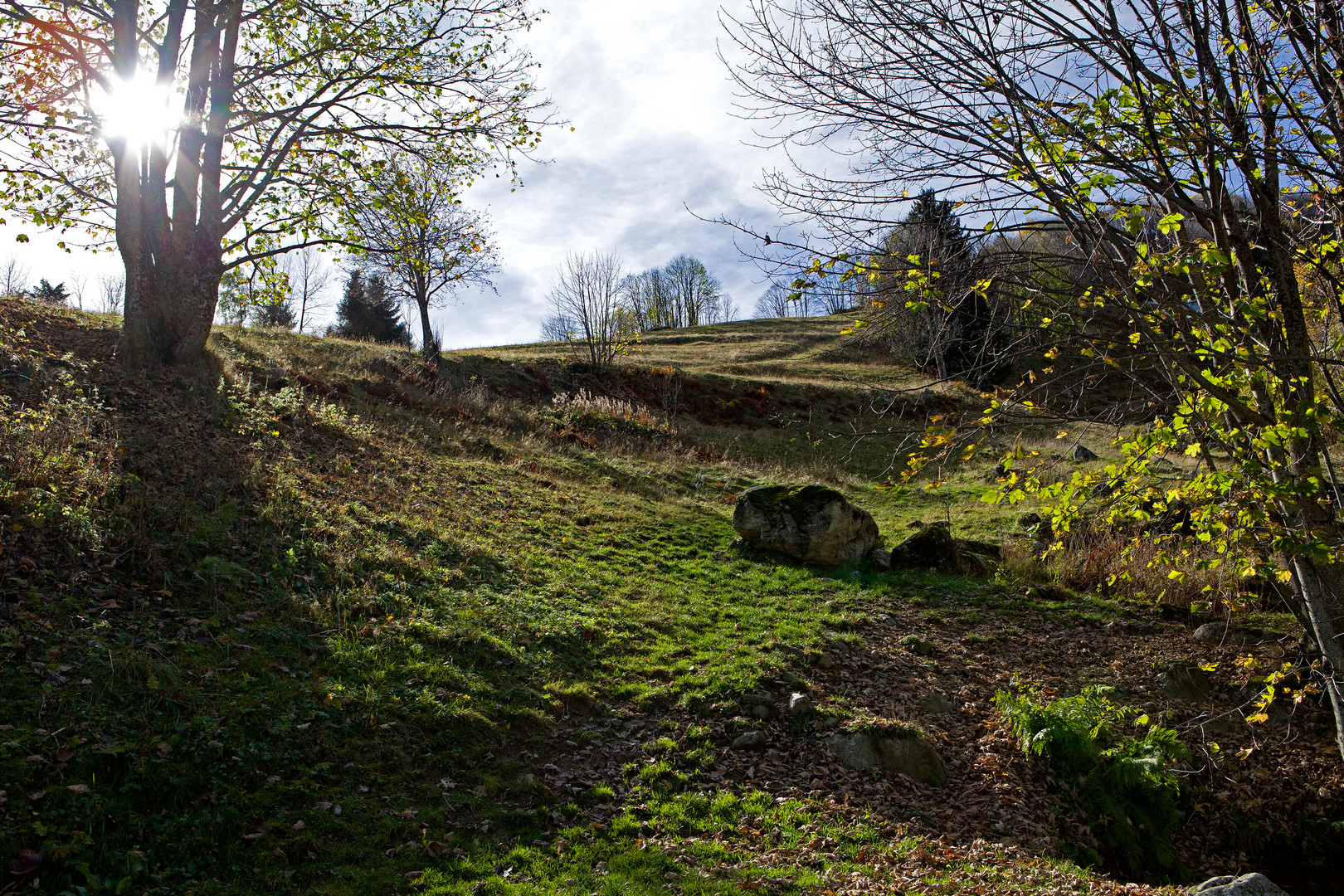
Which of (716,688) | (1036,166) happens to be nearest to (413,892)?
(716,688)

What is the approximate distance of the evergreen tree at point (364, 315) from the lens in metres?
38.7

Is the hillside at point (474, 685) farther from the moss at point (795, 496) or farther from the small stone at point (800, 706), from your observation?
the moss at point (795, 496)

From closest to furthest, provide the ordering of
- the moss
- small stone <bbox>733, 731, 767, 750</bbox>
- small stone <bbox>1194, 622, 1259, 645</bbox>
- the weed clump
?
1. small stone <bbox>733, 731, 767, 750</bbox>
2. small stone <bbox>1194, 622, 1259, 645</bbox>
3. the moss
4. the weed clump

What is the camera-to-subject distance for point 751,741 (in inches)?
243

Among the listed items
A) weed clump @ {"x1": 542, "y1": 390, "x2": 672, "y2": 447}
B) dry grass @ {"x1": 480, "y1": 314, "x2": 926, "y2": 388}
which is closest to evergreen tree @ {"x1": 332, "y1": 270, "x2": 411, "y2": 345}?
dry grass @ {"x1": 480, "y1": 314, "x2": 926, "y2": 388}

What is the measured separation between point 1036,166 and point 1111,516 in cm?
303

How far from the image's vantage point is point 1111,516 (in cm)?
586

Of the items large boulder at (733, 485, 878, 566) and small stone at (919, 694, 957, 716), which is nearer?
small stone at (919, 694, 957, 716)

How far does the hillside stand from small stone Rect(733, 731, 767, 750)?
2.6 inches

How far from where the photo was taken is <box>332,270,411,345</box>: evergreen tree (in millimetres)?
38656

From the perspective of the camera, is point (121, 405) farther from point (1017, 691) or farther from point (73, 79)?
point (1017, 691)

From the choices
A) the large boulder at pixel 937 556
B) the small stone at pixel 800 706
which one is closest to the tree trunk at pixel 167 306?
the small stone at pixel 800 706

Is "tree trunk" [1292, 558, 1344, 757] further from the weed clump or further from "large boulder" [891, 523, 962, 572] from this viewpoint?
the weed clump

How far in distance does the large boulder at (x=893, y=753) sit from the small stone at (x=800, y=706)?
1.32 ft
